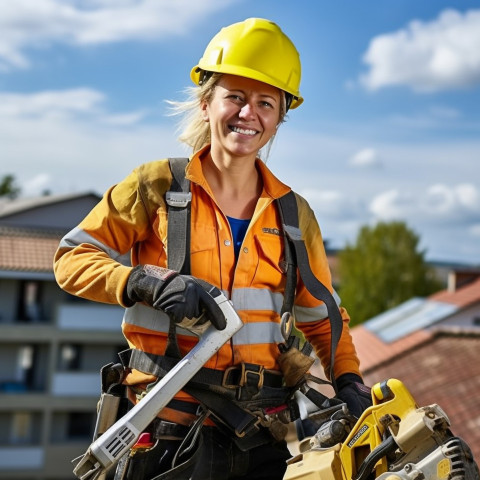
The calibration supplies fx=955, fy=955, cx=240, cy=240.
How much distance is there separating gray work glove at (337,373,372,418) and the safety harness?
0.09 meters

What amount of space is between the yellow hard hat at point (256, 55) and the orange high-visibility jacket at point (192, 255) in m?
0.37

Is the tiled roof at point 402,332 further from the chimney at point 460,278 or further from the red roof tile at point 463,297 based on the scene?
the chimney at point 460,278

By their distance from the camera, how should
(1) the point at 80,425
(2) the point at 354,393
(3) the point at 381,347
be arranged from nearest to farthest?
(2) the point at 354,393 < (3) the point at 381,347 < (1) the point at 80,425

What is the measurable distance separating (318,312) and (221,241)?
578 millimetres

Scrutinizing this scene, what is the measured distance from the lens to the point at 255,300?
351 cm

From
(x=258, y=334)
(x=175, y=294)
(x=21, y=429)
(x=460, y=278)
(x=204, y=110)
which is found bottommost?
(x=21, y=429)

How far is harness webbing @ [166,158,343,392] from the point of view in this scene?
11.2ft

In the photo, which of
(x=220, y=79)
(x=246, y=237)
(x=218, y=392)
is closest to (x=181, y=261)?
(x=246, y=237)

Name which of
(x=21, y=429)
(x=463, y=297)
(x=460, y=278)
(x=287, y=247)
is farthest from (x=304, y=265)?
(x=460, y=278)

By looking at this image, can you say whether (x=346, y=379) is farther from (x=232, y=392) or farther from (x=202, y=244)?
(x=202, y=244)

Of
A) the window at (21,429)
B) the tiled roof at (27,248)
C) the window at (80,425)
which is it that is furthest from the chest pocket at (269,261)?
the window at (21,429)

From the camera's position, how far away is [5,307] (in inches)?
1721

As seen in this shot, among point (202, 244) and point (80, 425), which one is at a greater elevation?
point (202, 244)

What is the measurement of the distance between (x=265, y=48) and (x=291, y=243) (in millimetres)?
A: 739
